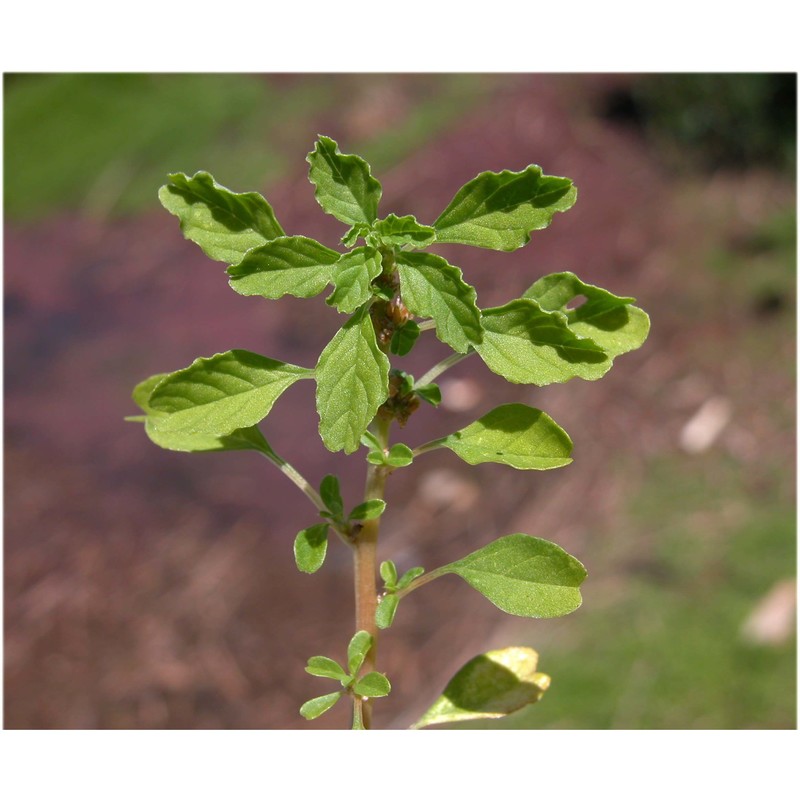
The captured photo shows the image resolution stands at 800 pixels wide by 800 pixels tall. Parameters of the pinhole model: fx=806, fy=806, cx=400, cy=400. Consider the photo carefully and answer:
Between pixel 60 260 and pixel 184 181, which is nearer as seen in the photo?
pixel 184 181

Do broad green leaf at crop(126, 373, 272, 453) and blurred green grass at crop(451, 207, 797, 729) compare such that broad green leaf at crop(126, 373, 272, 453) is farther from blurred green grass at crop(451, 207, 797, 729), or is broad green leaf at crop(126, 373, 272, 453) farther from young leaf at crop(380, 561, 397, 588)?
blurred green grass at crop(451, 207, 797, 729)

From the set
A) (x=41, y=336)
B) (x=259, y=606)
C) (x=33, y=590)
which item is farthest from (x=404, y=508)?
(x=41, y=336)

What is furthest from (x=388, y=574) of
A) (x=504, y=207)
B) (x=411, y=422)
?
(x=411, y=422)

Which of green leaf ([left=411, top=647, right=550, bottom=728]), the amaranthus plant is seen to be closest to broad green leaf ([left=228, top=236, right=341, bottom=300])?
the amaranthus plant

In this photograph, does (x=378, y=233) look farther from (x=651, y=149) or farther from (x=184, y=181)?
(x=651, y=149)

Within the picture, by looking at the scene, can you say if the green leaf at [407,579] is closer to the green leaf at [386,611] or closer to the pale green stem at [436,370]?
the green leaf at [386,611]

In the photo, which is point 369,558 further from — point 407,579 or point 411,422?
point 411,422
